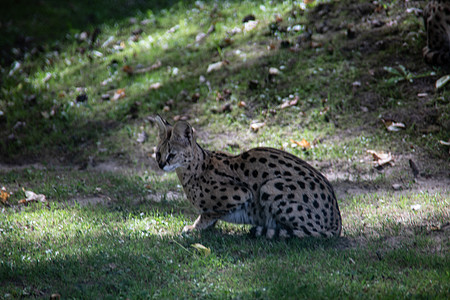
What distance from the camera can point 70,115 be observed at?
11.2m

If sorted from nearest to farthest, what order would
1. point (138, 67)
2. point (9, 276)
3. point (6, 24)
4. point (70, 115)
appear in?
point (9, 276), point (70, 115), point (138, 67), point (6, 24)

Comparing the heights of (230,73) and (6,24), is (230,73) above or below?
below

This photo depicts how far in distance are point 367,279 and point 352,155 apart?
13.7 feet

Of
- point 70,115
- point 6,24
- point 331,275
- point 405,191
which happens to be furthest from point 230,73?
point 6,24

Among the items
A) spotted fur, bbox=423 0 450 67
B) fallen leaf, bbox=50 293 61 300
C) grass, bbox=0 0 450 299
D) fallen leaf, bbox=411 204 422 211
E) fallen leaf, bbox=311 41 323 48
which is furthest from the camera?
fallen leaf, bbox=311 41 323 48

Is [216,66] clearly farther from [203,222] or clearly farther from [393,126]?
[203,222]

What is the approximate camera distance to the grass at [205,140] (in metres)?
5.00

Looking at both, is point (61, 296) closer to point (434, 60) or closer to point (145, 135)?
point (145, 135)

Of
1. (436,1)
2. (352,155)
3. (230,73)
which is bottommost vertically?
(352,155)

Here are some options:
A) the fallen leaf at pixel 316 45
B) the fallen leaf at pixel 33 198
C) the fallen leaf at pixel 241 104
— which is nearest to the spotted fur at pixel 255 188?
the fallen leaf at pixel 33 198

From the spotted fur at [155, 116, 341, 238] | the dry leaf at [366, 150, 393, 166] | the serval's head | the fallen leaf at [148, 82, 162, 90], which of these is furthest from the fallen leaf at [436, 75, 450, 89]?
the fallen leaf at [148, 82, 162, 90]

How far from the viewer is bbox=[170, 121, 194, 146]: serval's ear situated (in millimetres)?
6219

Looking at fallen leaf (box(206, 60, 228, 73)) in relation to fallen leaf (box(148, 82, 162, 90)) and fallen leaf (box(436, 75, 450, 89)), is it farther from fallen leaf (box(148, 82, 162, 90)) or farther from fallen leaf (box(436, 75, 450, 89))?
fallen leaf (box(436, 75, 450, 89))

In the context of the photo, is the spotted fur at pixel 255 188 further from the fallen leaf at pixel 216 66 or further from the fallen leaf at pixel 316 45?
the fallen leaf at pixel 316 45
